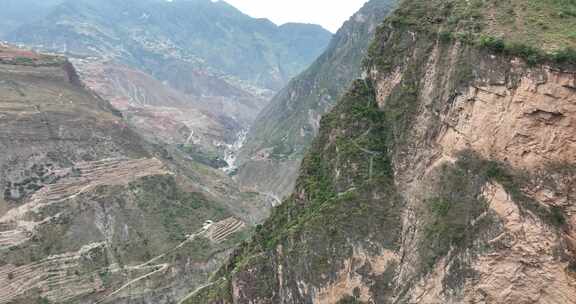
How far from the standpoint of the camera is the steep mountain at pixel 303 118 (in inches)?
5719

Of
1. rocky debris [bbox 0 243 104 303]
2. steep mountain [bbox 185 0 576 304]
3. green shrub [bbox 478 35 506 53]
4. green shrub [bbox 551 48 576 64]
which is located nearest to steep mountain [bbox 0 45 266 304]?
rocky debris [bbox 0 243 104 303]

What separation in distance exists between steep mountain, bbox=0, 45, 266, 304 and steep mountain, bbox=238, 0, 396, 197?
4592 cm

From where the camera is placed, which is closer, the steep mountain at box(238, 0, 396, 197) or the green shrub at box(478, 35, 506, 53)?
the green shrub at box(478, 35, 506, 53)

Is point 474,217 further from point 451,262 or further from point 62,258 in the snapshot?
point 62,258

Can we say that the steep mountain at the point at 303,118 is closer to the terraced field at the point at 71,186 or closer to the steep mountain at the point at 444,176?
the terraced field at the point at 71,186

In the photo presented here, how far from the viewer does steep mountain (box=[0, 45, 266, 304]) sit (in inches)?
2719

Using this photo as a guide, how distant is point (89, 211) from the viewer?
250 ft

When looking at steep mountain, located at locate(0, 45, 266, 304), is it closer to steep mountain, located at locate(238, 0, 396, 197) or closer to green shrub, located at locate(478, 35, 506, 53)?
steep mountain, located at locate(238, 0, 396, 197)

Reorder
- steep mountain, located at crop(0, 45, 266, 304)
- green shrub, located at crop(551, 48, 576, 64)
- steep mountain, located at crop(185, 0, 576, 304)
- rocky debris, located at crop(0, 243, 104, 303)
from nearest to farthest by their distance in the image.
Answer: green shrub, located at crop(551, 48, 576, 64)
steep mountain, located at crop(185, 0, 576, 304)
rocky debris, located at crop(0, 243, 104, 303)
steep mountain, located at crop(0, 45, 266, 304)

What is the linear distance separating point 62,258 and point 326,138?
41889 millimetres

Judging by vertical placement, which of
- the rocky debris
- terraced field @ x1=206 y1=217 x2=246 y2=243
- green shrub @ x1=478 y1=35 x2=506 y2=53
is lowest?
the rocky debris

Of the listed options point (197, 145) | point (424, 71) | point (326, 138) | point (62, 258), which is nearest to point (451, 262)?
point (424, 71)

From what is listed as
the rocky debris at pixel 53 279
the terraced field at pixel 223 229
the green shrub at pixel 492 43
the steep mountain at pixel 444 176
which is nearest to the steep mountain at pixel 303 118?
the terraced field at pixel 223 229

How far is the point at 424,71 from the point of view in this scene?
135 ft
